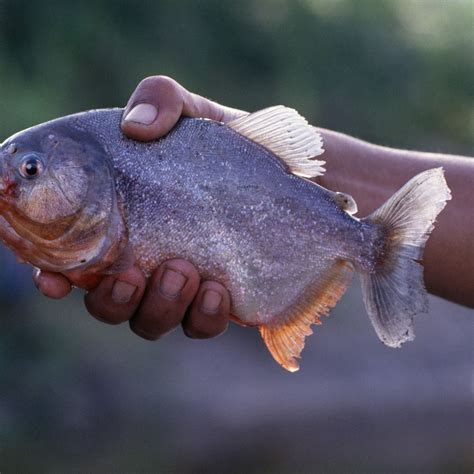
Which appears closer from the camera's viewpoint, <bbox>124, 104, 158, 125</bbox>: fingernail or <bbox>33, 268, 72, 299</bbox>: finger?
<bbox>124, 104, 158, 125</bbox>: fingernail

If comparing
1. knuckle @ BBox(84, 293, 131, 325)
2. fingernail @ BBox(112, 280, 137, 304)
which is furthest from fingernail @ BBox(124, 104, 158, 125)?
knuckle @ BBox(84, 293, 131, 325)

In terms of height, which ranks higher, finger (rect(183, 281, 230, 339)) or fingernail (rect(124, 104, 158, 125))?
fingernail (rect(124, 104, 158, 125))

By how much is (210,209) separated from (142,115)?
0.53 meters

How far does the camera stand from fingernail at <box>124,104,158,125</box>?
4.18 m

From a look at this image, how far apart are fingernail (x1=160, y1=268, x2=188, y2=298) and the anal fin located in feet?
1.47

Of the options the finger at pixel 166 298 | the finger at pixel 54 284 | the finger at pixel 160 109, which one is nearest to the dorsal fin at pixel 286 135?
the finger at pixel 160 109

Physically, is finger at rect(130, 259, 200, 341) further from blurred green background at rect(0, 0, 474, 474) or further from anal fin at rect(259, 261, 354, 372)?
blurred green background at rect(0, 0, 474, 474)

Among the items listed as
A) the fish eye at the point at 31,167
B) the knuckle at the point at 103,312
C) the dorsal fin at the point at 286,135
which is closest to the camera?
the fish eye at the point at 31,167

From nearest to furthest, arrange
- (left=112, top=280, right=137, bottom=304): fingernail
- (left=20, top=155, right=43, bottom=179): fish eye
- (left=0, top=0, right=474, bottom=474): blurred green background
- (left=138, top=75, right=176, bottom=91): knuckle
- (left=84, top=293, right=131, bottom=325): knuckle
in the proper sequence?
(left=20, top=155, right=43, bottom=179): fish eye, (left=112, top=280, right=137, bottom=304): fingernail, (left=84, top=293, right=131, bottom=325): knuckle, (left=138, top=75, right=176, bottom=91): knuckle, (left=0, top=0, right=474, bottom=474): blurred green background

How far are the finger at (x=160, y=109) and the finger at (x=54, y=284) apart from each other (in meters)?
0.74

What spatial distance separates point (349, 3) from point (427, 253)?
30222mm

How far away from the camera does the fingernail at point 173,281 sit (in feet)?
13.9

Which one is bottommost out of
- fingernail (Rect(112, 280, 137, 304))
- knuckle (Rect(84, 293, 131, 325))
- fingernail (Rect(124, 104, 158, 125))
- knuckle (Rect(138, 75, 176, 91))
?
knuckle (Rect(84, 293, 131, 325))

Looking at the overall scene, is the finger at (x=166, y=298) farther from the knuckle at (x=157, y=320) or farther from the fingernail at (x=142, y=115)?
the fingernail at (x=142, y=115)
